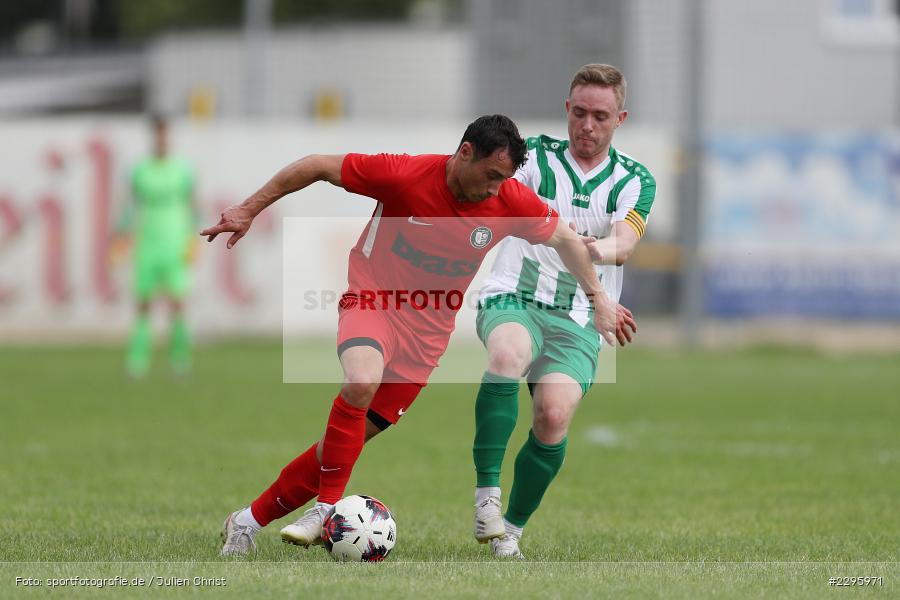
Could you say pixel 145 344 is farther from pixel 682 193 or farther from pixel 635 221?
pixel 635 221

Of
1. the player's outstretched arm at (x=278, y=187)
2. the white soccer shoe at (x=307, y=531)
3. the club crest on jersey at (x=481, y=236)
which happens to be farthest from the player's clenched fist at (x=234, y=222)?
the white soccer shoe at (x=307, y=531)

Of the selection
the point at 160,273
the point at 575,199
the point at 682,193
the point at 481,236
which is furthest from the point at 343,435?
the point at 682,193

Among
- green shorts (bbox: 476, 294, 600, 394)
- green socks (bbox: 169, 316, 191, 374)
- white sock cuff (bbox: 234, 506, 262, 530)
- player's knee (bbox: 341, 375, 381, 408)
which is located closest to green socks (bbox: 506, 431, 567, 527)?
green shorts (bbox: 476, 294, 600, 394)

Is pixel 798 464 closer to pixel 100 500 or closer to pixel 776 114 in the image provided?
pixel 100 500

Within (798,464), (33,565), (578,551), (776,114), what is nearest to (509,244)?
(578,551)

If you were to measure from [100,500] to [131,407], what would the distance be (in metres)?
4.57

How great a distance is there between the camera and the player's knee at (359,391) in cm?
561

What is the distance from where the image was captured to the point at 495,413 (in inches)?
240

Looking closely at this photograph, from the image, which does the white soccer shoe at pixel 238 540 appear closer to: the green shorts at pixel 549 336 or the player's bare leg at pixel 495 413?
the player's bare leg at pixel 495 413

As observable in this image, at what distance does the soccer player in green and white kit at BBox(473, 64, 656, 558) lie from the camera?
5.98 metres

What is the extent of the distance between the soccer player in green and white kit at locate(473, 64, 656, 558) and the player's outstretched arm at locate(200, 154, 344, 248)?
0.94 m

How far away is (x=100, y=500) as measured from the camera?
741 cm

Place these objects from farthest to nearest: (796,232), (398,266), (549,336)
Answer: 1. (796,232)
2. (549,336)
3. (398,266)

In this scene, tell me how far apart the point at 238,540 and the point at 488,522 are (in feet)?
3.25
